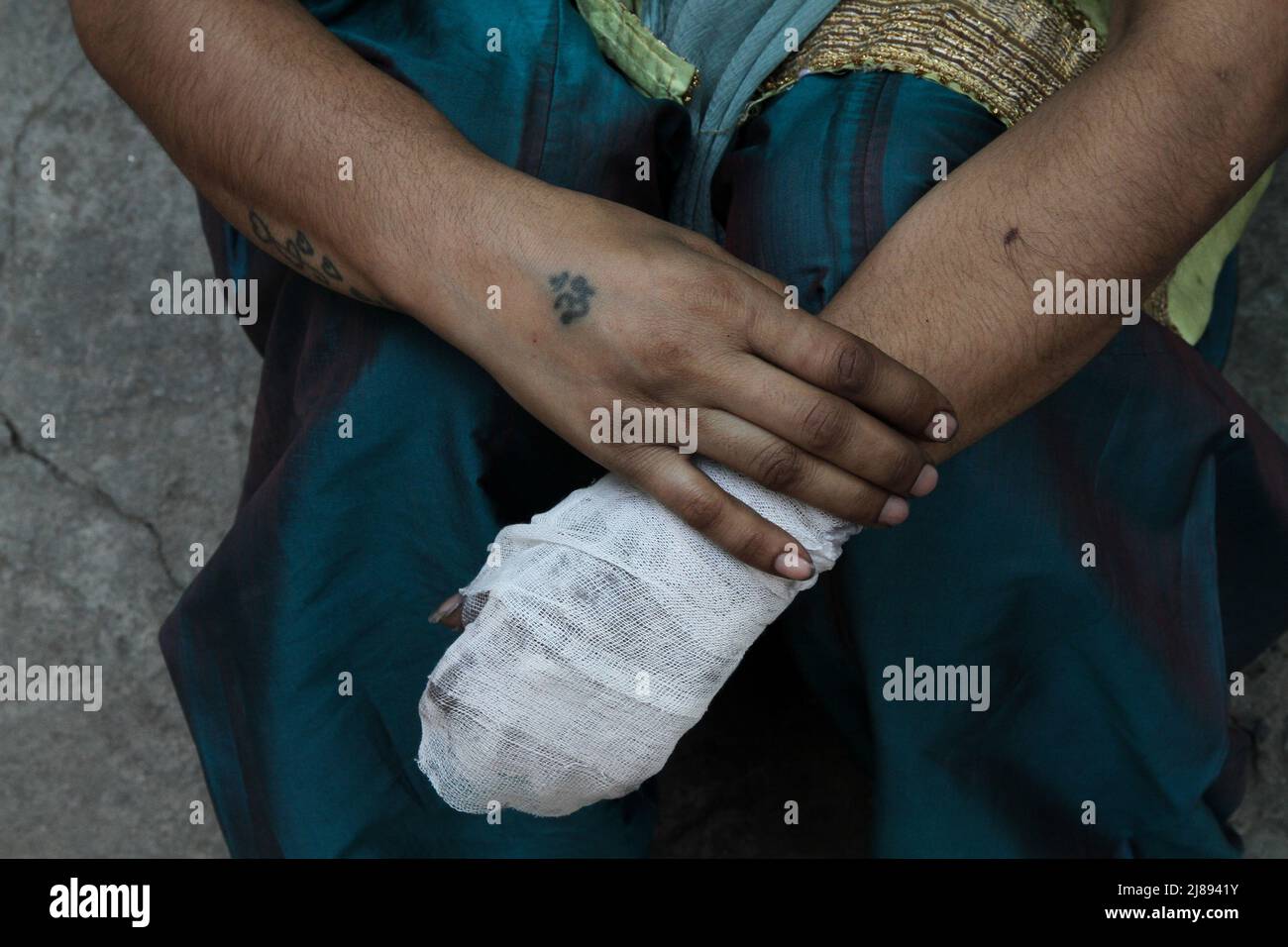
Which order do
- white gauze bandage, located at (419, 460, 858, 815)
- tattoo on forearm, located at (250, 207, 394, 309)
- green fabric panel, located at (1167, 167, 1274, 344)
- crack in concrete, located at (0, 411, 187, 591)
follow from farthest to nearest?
crack in concrete, located at (0, 411, 187, 591)
green fabric panel, located at (1167, 167, 1274, 344)
tattoo on forearm, located at (250, 207, 394, 309)
white gauze bandage, located at (419, 460, 858, 815)

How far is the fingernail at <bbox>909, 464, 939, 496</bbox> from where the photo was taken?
765 millimetres

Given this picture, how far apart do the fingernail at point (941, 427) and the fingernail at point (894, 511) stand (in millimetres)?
43

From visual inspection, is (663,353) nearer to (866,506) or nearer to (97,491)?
(866,506)

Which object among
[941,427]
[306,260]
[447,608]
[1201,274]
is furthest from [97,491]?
[1201,274]

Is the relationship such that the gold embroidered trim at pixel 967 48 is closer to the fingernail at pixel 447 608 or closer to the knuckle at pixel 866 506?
the knuckle at pixel 866 506

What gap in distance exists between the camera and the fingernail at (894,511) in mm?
760

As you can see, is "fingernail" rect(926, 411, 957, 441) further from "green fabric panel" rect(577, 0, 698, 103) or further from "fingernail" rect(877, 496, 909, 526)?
"green fabric panel" rect(577, 0, 698, 103)

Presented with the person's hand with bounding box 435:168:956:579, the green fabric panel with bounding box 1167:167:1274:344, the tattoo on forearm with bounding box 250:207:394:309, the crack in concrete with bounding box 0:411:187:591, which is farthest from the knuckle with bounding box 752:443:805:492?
the crack in concrete with bounding box 0:411:187:591

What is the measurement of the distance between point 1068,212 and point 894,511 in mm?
213

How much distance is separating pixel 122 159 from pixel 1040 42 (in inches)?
43.2

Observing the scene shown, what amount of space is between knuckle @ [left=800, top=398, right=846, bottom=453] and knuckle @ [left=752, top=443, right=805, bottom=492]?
0.01m

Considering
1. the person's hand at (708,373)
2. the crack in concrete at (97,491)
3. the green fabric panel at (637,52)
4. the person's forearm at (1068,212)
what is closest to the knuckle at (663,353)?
the person's hand at (708,373)

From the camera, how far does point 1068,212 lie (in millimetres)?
777
